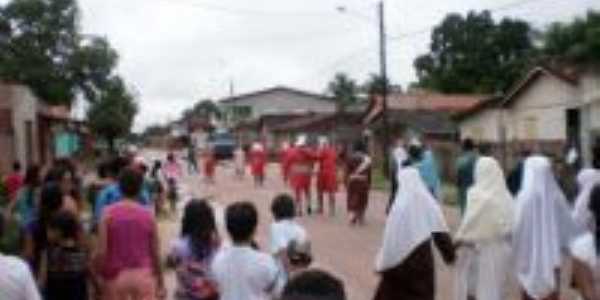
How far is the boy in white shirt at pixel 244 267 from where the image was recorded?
809 centimetres

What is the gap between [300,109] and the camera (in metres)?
134

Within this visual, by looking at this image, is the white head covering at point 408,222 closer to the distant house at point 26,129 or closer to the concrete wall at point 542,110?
the distant house at point 26,129

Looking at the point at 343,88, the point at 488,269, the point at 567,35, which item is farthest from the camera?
the point at 343,88

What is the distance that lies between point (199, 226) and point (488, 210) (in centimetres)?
395

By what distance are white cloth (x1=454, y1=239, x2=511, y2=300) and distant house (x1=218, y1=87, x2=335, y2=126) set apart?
11850 centimetres

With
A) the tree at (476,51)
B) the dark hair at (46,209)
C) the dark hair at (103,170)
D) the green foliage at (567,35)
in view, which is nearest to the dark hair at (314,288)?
the dark hair at (46,209)

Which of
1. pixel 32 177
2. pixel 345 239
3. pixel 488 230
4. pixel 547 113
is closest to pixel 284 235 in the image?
pixel 488 230

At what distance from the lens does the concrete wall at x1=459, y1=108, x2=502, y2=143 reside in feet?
180

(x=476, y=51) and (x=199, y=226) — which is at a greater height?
(x=476, y=51)

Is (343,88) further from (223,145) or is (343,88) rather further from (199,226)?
(199,226)

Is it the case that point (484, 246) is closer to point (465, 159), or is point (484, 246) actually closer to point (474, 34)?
point (465, 159)

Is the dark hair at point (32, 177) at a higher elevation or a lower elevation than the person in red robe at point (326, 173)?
higher

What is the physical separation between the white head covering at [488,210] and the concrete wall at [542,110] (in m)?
33.1

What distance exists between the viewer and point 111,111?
72250 mm
